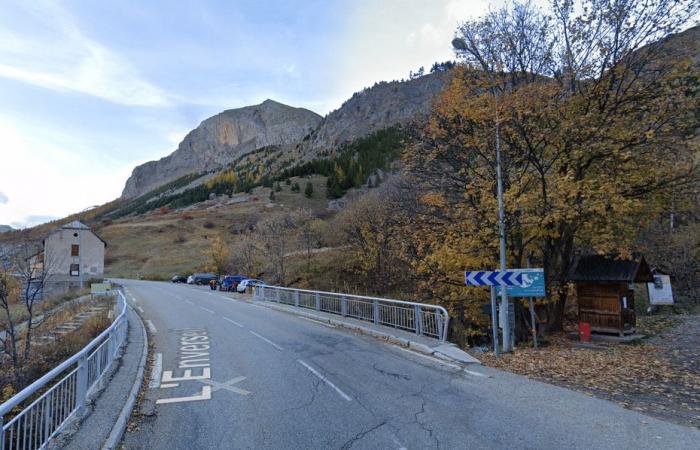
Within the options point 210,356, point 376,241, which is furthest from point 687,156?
point 376,241

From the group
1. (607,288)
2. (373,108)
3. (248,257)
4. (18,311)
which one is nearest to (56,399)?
(607,288)

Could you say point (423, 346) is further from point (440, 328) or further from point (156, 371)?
point (156, 371)

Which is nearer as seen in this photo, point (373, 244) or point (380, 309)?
point (380, 309)

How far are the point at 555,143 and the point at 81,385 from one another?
556 inches

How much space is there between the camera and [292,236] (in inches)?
1638

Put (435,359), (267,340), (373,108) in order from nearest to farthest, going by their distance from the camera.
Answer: (435,359) < (267,340) < (373,108)

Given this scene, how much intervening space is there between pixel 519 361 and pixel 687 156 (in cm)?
892

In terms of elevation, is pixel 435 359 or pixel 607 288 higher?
pixel 607 288

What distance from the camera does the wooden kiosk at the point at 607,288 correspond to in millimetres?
15891

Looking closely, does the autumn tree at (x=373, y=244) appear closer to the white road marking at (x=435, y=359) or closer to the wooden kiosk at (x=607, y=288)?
the wooden kiosk at (x=607, y=288)

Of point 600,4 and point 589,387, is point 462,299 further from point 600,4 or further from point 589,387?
point 600,4

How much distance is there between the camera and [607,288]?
1642 cm

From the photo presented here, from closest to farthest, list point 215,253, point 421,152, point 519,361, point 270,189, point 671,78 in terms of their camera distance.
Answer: point 519,361, point 671,78, point 421,152, point 215,253, point 270,189

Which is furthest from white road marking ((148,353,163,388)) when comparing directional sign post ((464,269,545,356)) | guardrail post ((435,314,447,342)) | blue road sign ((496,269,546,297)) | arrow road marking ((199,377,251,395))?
blue road sign ((496,269,546,297))
